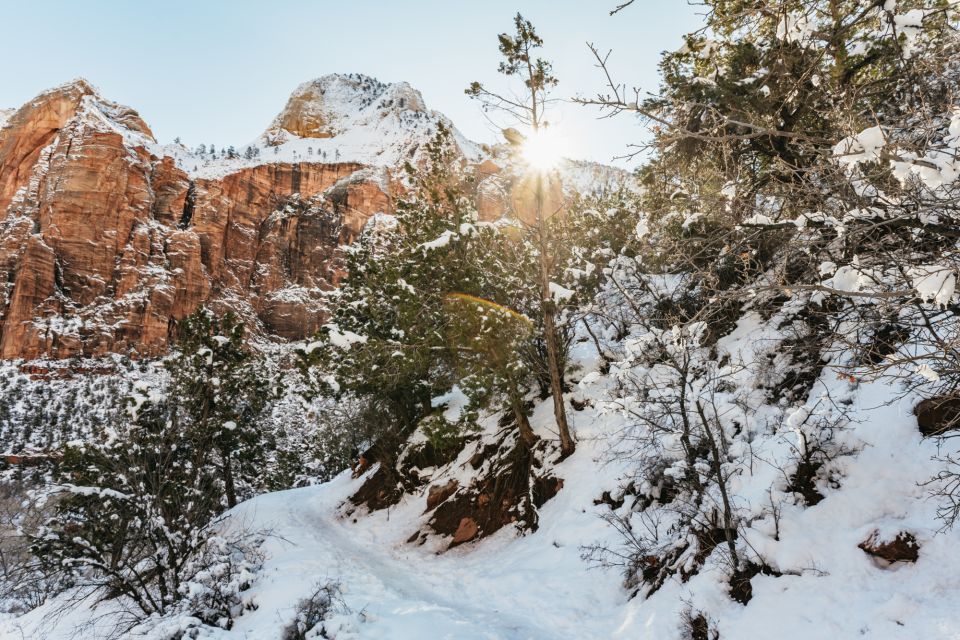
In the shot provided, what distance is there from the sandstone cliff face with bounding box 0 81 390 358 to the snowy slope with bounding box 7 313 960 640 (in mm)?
109503

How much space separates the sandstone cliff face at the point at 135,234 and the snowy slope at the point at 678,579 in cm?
10950

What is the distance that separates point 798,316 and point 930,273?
7270 millimetres

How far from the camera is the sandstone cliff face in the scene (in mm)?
97438

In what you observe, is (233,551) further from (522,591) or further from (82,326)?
(82,326)

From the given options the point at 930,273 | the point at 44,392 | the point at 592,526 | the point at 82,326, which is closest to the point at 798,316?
the point at 592,526

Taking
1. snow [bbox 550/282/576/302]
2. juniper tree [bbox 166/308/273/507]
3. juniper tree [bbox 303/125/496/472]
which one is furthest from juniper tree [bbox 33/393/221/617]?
snow [bbox 550/282/576/302]

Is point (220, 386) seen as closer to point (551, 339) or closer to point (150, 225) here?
point (551, 339)

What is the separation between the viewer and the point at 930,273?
6.33 ft

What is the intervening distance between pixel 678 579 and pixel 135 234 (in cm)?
13238

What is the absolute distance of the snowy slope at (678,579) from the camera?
410 centimetres

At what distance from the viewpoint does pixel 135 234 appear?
106 m

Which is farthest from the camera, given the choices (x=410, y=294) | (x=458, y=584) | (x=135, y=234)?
(x=135, y=234)

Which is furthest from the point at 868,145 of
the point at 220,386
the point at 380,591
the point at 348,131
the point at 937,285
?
the point at 348,131

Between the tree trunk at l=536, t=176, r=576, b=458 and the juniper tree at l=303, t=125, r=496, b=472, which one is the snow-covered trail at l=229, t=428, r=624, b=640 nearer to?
the tree trunk at l=536, t=176, r=576, b=458
